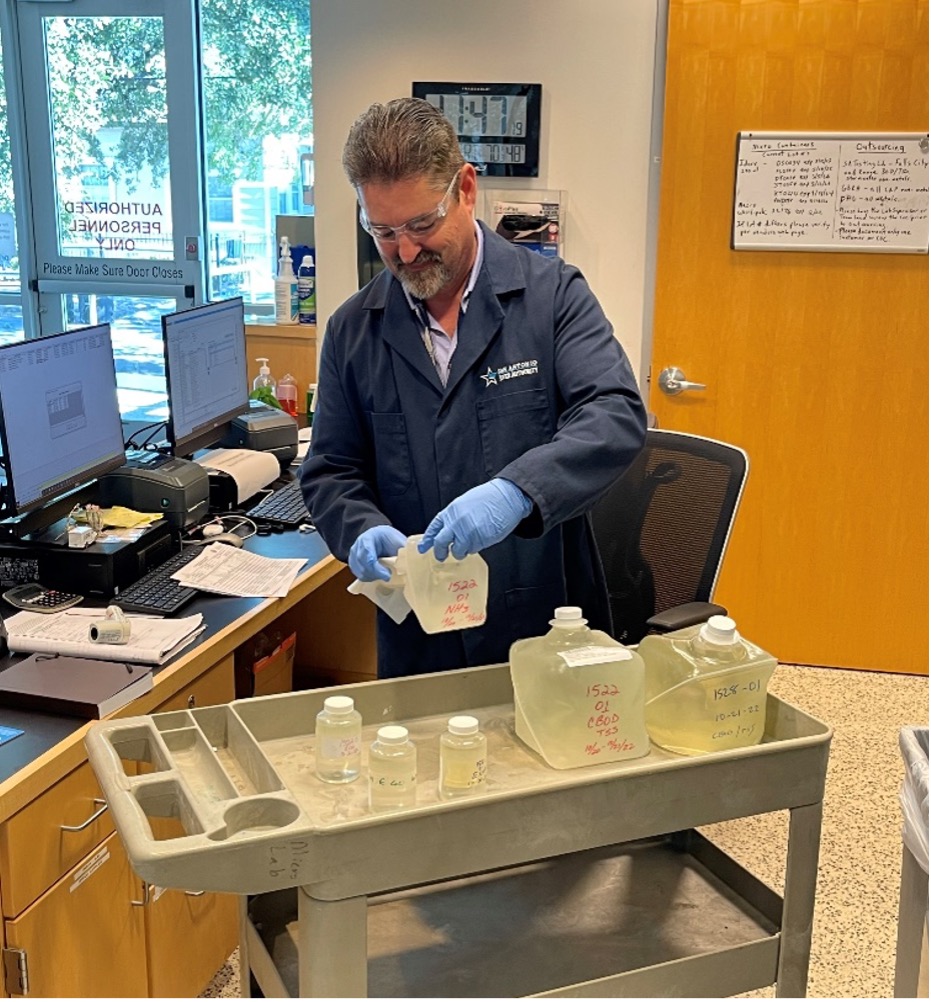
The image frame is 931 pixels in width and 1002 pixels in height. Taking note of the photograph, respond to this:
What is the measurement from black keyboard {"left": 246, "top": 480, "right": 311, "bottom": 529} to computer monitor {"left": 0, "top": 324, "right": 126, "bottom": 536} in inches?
14.7

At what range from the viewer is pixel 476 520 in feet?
4.66

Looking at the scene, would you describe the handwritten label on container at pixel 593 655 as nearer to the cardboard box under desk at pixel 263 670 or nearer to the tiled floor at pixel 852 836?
the tiled floor at pixel 852 836

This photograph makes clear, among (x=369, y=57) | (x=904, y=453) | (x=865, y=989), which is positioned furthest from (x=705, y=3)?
(x=865, y=989)

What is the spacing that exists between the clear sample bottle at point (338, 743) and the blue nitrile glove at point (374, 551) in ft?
0.87

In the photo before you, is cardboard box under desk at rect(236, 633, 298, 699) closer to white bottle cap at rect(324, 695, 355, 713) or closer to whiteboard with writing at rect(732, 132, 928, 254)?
white bottle cap at rect(324, 695, 355, 713)

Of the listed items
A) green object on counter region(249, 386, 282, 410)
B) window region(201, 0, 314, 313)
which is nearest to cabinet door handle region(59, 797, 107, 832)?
green object on counter region(249, 386, 282, 410)

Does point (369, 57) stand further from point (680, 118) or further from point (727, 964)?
point (727, 964)

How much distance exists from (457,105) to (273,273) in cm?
140

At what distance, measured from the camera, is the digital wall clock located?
3.59 metres

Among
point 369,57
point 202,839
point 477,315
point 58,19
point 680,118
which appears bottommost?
point 202,839

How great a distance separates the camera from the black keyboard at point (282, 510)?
109 inches

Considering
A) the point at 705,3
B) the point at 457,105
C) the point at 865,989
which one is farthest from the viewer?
the point at 457,105

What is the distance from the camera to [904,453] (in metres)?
3.54

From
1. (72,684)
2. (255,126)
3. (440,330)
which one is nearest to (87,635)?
(72,684)
